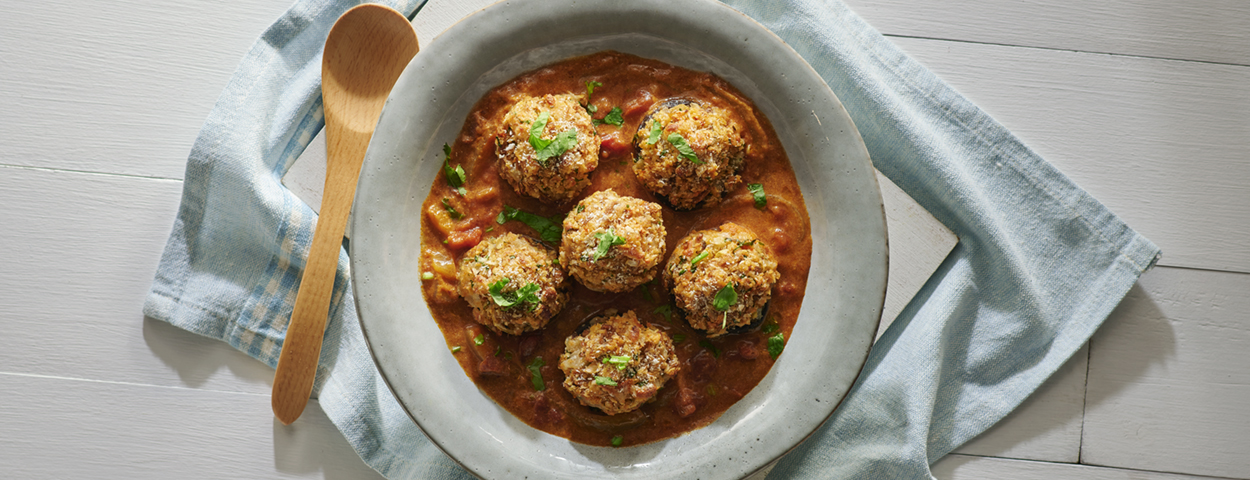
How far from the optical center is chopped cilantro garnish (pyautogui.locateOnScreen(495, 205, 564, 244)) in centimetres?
378

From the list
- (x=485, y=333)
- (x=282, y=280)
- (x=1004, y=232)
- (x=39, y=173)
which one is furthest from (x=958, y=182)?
(x=39, y=173)

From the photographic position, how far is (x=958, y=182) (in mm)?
4094

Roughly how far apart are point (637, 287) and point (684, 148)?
32.4 inches

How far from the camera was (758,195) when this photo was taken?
380cm

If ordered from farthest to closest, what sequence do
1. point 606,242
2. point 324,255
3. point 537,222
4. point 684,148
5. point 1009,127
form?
point 1009,127 < point 324,255 < point 537,222 < point 684,148 < point 606,242

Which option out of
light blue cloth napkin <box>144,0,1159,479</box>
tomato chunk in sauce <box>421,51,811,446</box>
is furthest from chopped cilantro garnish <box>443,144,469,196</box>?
light blue cloth napkin <box>144,0,1159,479</box>

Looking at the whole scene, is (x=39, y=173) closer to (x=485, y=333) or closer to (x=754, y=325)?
(x=485, y=333)

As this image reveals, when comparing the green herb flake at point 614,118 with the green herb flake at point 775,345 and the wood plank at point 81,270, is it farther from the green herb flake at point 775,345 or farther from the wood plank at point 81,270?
the wood plank at point 81,270

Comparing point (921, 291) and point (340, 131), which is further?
point (921, 291)

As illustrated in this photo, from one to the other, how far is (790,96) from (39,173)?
4.65 m

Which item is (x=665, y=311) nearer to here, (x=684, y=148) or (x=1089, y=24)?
(x=684, y=148)

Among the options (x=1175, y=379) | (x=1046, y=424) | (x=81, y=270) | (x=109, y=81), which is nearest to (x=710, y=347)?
(x=1046, y=424)

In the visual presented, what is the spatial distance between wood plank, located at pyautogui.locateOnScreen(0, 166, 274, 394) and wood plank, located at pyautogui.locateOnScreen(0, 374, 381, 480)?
5.3 inches

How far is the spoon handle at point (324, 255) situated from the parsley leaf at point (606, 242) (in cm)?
153
